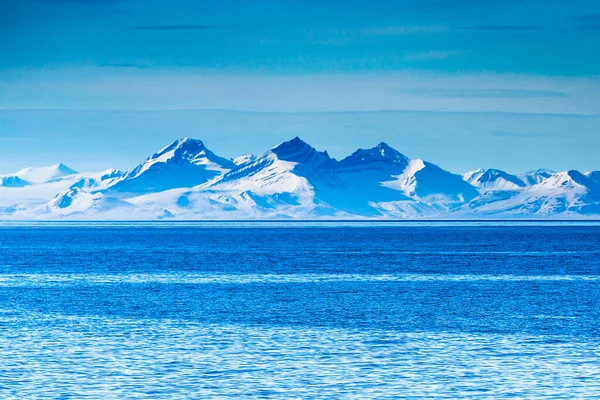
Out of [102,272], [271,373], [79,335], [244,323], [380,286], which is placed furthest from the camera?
[102,272]

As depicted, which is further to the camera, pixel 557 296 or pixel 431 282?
pixel 431 282

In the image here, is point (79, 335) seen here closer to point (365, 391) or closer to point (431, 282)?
point (365, 391)

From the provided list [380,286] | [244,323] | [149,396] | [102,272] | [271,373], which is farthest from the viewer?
[102,272]

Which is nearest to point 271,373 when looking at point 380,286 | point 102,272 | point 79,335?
point 79,335

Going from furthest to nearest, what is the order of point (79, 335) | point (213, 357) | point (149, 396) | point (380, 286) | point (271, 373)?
point (380, 286) → point (79, 335) → point (213, 357) → point (271, 373) → point (149, 396)

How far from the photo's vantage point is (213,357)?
37125mm

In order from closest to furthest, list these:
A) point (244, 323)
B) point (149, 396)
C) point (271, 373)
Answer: point (149, 396), point (271, 373), point (244, 323)

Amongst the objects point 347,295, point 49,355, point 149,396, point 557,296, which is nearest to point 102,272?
point 347,295

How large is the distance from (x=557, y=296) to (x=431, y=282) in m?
15.8

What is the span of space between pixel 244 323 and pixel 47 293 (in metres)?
22.9

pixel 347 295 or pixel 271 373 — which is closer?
pixel 271 373

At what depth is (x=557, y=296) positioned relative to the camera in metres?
64.9

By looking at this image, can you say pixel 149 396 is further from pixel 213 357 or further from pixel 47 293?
pixel 47 293

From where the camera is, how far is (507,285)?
76.3 metres
